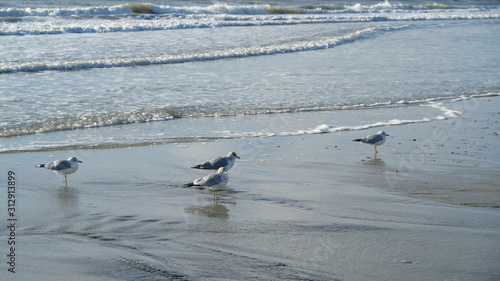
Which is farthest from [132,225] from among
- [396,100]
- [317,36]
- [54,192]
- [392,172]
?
[317,36]

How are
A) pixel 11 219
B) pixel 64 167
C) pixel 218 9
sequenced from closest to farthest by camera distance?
pixel 11 219 → pixel 64 167 → pixel 218 9

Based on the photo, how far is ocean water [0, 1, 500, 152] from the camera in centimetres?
938

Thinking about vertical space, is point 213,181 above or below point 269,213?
above

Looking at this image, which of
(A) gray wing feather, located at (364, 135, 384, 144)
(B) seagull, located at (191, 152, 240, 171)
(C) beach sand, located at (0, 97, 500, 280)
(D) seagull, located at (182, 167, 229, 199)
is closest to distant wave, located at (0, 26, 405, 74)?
(C) beach sand, located at (0, 97, 500, 280)

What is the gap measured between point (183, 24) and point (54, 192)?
1790cm

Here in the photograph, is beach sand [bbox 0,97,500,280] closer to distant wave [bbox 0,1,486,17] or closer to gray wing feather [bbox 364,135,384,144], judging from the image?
gray wing feather [bbox 364,135,384,144]

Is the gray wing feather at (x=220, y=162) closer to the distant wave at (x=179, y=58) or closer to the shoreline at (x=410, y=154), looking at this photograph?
the shoreline at (x=410, y=154)

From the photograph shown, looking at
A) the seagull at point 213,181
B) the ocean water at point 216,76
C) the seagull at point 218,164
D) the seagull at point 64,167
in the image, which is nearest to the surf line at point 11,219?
the seagull at point 64,167

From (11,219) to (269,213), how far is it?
2.17 meters

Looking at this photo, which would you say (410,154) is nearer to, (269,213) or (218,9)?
(269,213)

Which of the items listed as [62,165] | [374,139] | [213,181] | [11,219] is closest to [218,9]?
[374,139]

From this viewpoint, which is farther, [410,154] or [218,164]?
[410,154]

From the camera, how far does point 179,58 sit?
1567 centimetres

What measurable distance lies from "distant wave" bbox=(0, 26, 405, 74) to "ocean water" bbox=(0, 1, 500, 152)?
1.4 inches
